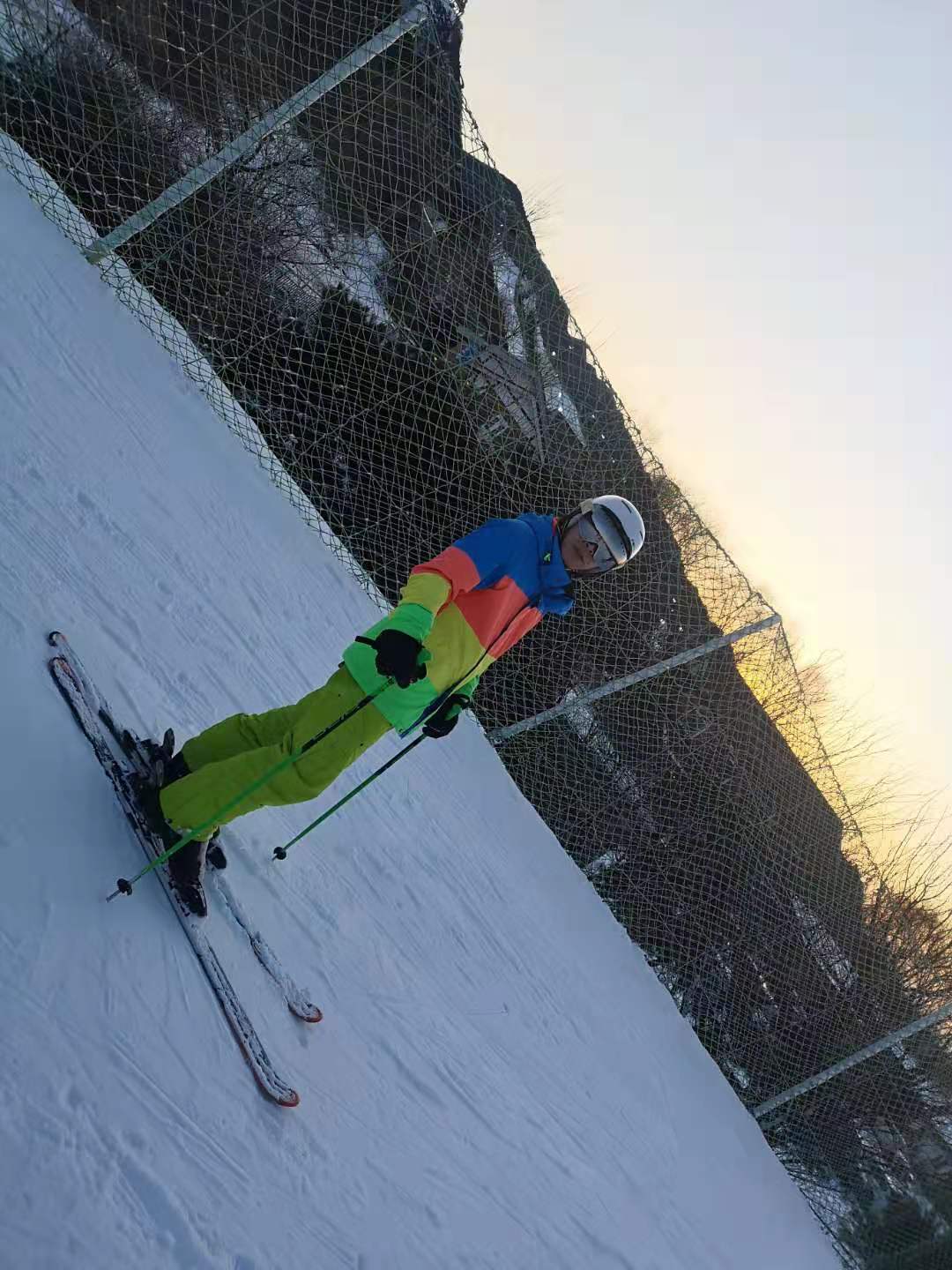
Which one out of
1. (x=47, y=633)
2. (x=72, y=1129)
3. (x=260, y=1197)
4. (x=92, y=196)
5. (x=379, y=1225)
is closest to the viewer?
(x=72, y=1129)

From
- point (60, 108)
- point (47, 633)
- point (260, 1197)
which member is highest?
point (60, 108)

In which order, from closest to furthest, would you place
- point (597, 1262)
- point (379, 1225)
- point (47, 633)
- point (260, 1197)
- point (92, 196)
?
point (260, 1197), point (379, 1225), point (47, 633), point (597, 1262), point (92, 196)

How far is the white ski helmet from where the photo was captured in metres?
2.90

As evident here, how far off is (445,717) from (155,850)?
0.91 m

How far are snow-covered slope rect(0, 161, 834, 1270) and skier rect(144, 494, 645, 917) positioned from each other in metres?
0.25

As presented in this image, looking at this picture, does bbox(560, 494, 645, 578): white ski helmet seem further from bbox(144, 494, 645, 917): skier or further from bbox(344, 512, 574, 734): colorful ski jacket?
bbox(344, 512, 574, 734): colorful ski jacket

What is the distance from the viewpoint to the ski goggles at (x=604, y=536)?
114 inches

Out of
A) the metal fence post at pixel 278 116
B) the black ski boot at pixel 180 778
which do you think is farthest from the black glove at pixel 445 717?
the metal fence post at pixel 278 116

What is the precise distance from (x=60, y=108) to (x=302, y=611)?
11.8 feet

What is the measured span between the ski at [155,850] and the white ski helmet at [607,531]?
4.94 feet

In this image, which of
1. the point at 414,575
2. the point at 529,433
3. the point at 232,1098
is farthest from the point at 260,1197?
the point at 529,433

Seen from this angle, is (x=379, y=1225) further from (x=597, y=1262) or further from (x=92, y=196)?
(x=92, y=196)

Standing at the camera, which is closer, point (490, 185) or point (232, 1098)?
point (232, 1098)

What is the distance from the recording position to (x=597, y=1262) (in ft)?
11.4
